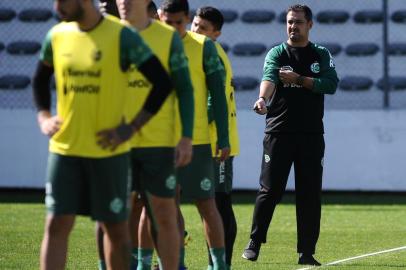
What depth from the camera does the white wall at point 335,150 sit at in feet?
55.3

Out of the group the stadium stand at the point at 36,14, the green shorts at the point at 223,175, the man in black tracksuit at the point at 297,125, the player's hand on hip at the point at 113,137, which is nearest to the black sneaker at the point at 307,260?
the man in black tracksuit at the point at 297,125

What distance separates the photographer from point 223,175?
344 inches

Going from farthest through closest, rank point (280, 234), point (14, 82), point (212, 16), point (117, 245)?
point (14, 82) < point (280, 234) < point (212, 16) < point (117, 245)

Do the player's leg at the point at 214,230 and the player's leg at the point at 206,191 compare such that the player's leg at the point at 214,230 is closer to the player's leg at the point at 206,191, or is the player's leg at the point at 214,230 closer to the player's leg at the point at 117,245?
the player's leg at the point at 206,191

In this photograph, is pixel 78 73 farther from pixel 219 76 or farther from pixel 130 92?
pixel 219 76

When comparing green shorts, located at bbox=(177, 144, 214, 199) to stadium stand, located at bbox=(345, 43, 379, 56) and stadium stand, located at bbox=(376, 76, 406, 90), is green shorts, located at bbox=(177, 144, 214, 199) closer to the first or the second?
stadium stand, located at bbox=(376, 76, 406, 90)

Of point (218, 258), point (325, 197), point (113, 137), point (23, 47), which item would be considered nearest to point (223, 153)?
point (218, 258)

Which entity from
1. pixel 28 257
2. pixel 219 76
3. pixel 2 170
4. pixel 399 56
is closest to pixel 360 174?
pixel 399 56

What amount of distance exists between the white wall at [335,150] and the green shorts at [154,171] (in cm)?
1000

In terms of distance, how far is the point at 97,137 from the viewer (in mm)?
6172

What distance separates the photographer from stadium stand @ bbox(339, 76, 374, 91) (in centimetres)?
1878

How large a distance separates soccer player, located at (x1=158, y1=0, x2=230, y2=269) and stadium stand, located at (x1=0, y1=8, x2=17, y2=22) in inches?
472

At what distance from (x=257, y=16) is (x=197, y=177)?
38.8ft

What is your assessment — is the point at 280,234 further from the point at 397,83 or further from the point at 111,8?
the point at 397,83
